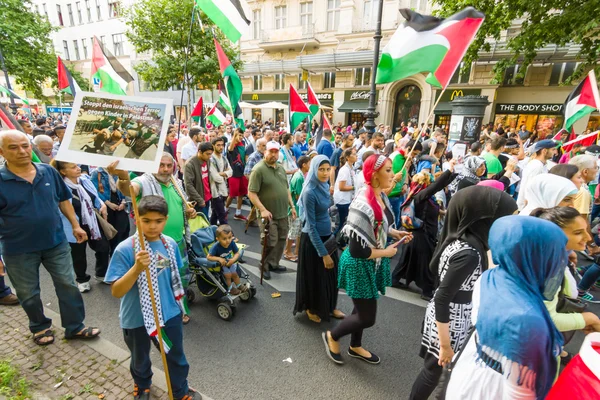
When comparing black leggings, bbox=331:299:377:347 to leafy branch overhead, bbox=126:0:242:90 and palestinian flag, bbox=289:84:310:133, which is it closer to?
palestinian flag, bbox=289:84:310:133

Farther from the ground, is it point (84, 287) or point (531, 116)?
point (531, 116)

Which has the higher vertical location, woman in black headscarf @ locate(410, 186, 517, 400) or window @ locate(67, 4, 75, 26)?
window @ locate(67, 4, 75, 26)

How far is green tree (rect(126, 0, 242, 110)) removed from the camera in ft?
56.4

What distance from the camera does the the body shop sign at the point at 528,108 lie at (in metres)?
17.9

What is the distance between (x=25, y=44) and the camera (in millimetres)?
18172

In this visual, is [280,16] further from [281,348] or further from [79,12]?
[281,348]

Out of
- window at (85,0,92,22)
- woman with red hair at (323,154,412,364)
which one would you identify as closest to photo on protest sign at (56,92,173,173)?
woman with red hair at (323,154,412,364)

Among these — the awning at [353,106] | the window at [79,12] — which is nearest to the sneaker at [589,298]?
the awning at [353,106]

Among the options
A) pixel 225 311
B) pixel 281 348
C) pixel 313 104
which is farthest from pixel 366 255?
pixel 313 104

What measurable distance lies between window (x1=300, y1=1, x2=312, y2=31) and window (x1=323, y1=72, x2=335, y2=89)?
388 centimetres

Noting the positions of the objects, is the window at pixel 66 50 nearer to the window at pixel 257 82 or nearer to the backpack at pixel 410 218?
the window at pixel 257 82

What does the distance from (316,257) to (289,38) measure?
25.9 m

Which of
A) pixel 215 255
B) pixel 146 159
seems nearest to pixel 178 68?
pixel 215 255

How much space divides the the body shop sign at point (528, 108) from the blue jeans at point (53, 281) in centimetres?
2280
